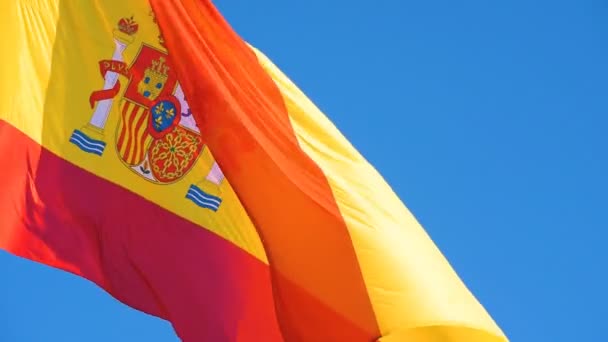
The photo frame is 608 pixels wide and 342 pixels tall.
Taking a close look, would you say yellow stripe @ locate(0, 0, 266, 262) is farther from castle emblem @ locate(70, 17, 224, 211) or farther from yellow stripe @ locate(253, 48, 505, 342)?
yellow stripe @ locate(253, 48, 505, 342)

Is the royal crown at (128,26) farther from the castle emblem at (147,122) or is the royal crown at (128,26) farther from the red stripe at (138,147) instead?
the red stripe at (138,147)

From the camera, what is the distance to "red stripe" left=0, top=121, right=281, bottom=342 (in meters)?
12.4

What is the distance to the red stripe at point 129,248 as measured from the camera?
12.4 metres

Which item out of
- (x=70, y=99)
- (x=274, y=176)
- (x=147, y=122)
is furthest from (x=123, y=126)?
(x=274, y=176)

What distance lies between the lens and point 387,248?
1219cm

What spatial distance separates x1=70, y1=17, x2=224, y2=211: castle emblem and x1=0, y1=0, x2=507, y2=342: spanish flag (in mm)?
13

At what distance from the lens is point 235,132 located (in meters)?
12.5

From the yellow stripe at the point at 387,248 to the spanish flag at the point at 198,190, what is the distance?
0.06ft

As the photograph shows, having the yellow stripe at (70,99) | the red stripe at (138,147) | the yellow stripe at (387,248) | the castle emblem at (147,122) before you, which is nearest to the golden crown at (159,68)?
the castle emblem at (147,122)

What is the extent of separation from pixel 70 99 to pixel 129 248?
1.59 metres

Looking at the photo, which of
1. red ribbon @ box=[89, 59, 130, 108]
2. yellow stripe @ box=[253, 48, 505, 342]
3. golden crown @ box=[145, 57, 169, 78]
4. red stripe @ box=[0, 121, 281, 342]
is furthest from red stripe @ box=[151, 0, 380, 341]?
red stripe @ box=[0, 121, 281, 342]

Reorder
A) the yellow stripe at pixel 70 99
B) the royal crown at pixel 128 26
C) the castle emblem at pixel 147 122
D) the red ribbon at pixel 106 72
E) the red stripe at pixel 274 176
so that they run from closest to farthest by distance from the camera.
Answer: the red stripe at pixel 274 176 → the yellow stripe at pixel 70 99 → the castle emblem at pixel 147 122 → the red ribbon at pixel 106 72 → the royal crown at pixel 128 26

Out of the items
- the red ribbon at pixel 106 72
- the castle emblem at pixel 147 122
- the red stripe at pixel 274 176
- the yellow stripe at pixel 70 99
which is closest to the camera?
the red stripe at pixel 274 176

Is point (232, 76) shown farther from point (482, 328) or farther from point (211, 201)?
point (482, 328)
